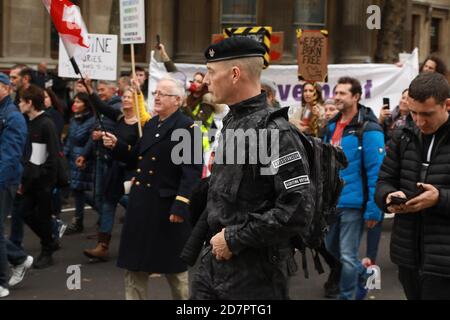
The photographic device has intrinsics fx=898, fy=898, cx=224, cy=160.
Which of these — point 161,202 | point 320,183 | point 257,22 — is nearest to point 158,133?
point 161,202

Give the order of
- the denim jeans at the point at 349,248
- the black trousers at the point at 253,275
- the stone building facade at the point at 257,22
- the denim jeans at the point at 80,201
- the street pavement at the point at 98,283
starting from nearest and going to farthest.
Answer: the black trousers at the point at 253,275, the denim jeans at the point at 349,248, the street pavement at the point at 98,283, the denim jeans at the point at 80,201, the stone building facade at the point at 257,22

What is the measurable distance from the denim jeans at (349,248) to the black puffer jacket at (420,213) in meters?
2.17

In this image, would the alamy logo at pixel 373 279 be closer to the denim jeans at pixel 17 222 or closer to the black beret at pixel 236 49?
the denim jeans at pixel 17 222

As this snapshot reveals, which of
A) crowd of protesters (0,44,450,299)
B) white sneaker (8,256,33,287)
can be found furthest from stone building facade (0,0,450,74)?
white sneaker (8,256,33,287)

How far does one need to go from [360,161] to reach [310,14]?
2003 centimetres

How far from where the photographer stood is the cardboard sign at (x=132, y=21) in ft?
31.3

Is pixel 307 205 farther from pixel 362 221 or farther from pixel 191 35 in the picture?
pixel 191 35

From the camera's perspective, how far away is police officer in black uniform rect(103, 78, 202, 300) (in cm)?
630

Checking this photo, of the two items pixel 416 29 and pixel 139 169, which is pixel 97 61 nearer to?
pixel 139 169

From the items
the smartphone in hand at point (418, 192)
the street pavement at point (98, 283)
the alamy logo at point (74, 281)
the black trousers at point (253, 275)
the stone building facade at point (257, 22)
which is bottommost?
the street pavement at point (98, 283)

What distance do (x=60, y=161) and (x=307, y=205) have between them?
221 inches

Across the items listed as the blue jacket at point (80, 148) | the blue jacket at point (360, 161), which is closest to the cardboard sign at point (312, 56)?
the blue jacket at point (360, 161)

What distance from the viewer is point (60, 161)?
9.20m

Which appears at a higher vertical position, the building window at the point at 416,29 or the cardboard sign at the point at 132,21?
Result: the building window at the point at 416,29
